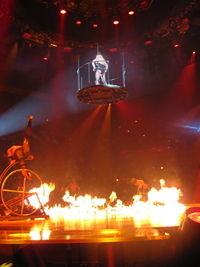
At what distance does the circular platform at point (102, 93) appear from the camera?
8.29 m

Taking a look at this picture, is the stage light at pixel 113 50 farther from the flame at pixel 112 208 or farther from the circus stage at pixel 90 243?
the circus stage at pixel 90 243

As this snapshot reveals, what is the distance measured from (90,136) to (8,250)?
851cm

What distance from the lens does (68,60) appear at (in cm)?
1239

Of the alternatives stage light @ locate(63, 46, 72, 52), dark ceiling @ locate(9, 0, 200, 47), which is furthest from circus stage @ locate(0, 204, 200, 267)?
stage light @ locate(63, 46, 72, 52)

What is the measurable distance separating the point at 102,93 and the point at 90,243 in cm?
491

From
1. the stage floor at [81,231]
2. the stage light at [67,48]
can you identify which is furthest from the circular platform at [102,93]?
the stage floor at [81,231]

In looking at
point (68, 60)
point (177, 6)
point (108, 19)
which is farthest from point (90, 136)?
point (177, 6)

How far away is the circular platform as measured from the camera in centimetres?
829

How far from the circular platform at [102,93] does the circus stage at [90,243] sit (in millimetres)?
3672

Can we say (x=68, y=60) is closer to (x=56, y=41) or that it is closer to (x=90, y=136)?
(x=56, y=41)

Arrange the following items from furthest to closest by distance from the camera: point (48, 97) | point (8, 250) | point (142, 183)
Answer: point (48, 97) < point (142, 183) < point (8, 250)

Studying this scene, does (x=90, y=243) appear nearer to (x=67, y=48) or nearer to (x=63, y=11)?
(x=63, y=11)

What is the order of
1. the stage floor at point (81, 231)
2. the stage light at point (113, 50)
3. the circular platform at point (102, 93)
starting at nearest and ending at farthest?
1. the stage floor at point (81, 231)
2. the circular platform at point (102, 93)
3. the stage light at point (113, 50)

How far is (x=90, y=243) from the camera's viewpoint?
5066 millimetres
